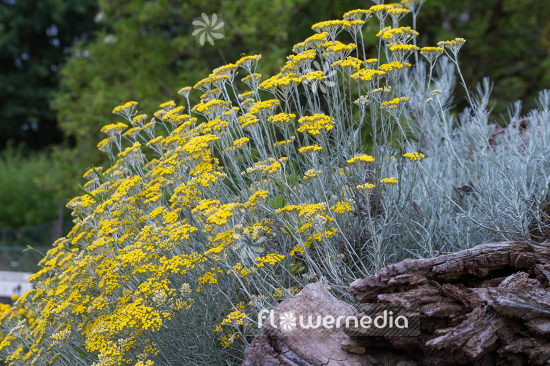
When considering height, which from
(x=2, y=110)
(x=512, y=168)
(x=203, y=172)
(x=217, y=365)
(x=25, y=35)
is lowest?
(x=217, y=365)

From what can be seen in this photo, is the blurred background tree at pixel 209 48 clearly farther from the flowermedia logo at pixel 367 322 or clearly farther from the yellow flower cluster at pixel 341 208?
the flowermedia logo at pixel 367 322

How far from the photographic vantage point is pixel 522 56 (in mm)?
11031

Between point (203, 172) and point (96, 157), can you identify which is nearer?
point (203, 172)

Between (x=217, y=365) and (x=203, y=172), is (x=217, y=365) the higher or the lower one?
the lower one

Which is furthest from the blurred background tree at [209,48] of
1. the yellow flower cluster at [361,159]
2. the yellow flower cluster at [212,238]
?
the yellow flower cluster at [361,159]

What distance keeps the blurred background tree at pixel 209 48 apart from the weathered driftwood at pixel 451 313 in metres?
4.46

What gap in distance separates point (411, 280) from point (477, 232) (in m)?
0.95

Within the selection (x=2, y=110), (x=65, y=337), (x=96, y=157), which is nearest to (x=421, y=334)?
(x=65, y=337)

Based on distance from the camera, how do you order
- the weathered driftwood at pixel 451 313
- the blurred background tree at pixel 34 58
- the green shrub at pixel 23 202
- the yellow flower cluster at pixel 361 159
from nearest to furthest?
the weathered driftwood at pixel 451 313, the yellow flower cluster at pixel 361 159, the green shrub at pixel 23 202, the blurred background tree at pixel 34 58

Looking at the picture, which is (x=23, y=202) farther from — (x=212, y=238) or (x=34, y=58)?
(x=212, y=238)

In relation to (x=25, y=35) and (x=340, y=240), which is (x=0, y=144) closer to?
(x=25, y=35)

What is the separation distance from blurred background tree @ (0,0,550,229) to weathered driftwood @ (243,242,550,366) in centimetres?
446

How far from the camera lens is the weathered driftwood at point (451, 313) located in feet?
6.37

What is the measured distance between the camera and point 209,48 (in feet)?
25.0
